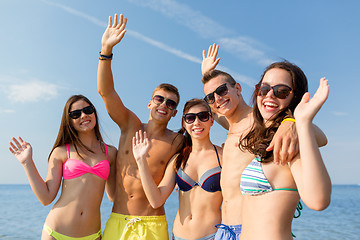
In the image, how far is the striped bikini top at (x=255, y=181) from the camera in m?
2.96

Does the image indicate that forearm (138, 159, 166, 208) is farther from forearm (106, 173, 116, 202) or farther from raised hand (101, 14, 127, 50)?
raised hand (101, 14, 127, 50)

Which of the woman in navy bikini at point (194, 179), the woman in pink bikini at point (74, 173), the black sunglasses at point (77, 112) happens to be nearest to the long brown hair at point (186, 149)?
the woman in navy bikini at point (194, 179)

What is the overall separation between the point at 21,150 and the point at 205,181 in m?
3.07

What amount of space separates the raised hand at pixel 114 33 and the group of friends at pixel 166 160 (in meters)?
0.02

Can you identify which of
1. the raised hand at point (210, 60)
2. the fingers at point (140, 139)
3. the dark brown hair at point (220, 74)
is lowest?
the fingers at point (140, 139)

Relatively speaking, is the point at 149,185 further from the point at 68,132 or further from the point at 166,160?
the point at 68,132

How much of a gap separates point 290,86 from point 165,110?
268 cm

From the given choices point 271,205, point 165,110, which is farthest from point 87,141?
point 271,205

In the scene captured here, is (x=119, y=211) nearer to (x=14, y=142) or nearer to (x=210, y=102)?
(x=14, y=142)

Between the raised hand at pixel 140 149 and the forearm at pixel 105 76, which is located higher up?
the forearm at pixel 105 76

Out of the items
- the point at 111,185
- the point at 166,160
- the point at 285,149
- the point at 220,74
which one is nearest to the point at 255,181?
the point at 285,149

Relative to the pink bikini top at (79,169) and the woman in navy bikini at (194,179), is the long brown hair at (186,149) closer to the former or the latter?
the woman in navy bikini at (194,179)

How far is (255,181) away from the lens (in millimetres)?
3031

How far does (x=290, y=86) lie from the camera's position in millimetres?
3230
